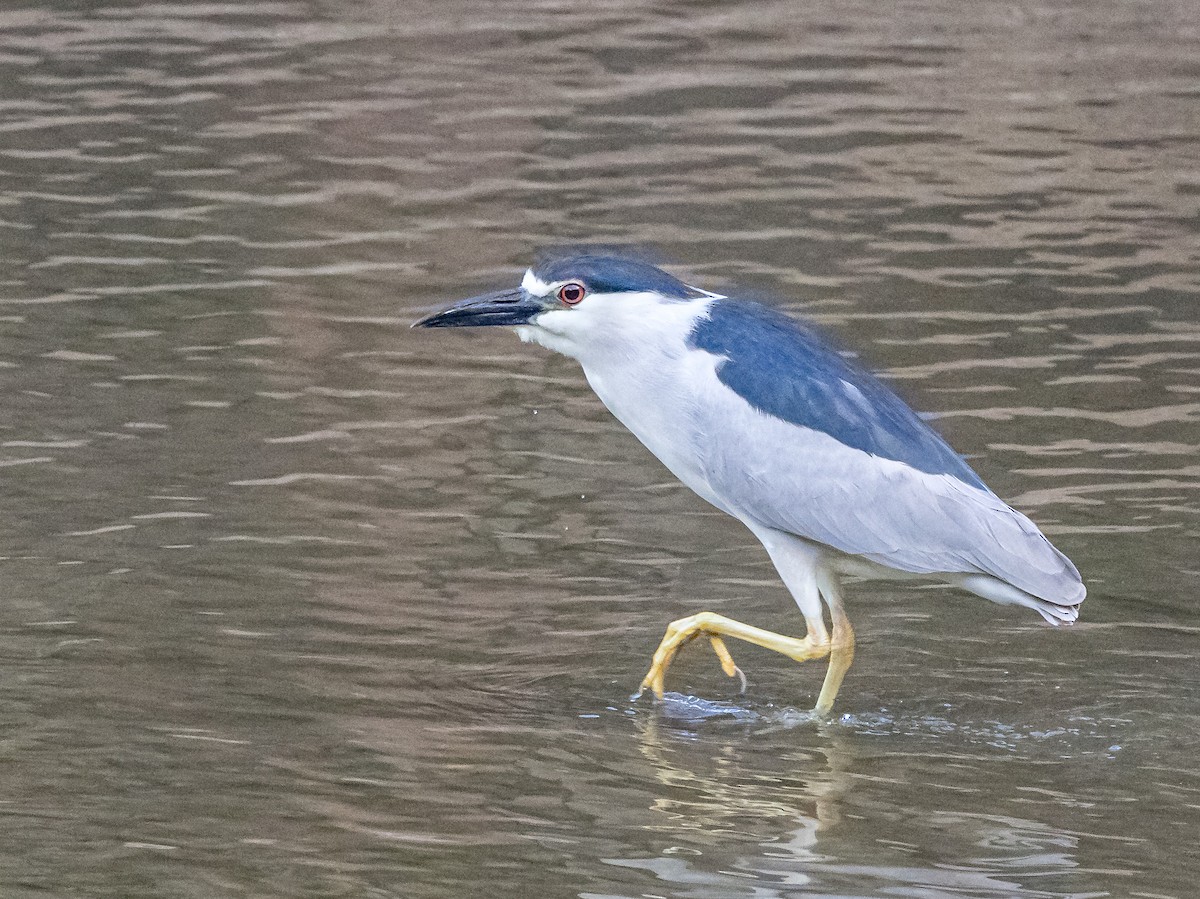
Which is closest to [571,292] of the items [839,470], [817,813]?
[839,470]

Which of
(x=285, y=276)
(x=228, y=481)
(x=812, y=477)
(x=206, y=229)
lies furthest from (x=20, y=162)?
(x=812, y=477)

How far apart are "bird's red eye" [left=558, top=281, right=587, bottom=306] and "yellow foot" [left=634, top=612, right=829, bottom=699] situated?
3.08ft

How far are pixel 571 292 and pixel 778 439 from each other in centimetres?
71

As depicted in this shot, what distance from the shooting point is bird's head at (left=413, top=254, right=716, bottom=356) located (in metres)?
5.62

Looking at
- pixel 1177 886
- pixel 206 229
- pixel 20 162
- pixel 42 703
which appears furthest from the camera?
pixel 20 162

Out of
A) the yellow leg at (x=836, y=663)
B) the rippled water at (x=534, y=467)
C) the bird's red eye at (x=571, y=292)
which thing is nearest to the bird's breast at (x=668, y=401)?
the bird's red eye at (x=571, y=292)

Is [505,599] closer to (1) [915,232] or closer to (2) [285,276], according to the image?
(2) [285,276]

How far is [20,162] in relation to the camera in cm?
1150

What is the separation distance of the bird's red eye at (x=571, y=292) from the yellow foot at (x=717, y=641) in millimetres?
939

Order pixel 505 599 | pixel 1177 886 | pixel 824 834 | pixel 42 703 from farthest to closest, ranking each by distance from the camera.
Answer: pixel 505 599, pixel 42 703, pixel 824 834, pixel 1177 886

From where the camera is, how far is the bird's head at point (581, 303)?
18.5ft

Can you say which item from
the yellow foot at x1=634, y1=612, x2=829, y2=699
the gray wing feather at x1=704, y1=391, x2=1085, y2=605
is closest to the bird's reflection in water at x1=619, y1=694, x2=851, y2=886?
the yellow foot at x1=634, y1=612, x2=829, y2=699

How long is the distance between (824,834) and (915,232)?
618cm

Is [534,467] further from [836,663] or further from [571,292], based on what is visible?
[836,663]
